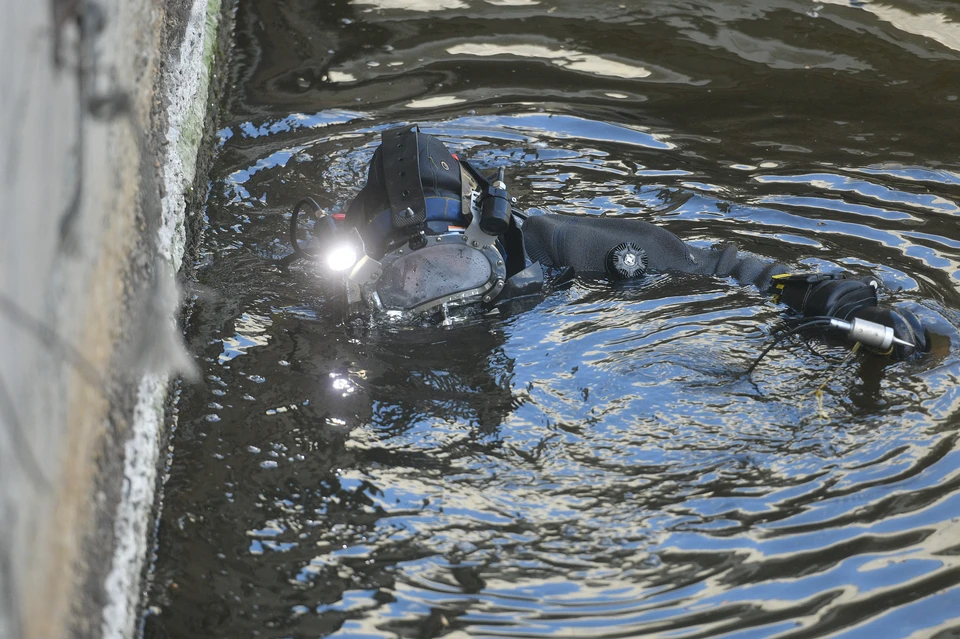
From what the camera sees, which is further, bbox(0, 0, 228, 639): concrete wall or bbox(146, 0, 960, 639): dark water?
bbox(146, 0, 960, 639): dark water

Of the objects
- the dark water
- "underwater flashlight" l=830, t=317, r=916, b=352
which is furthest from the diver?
the dark water


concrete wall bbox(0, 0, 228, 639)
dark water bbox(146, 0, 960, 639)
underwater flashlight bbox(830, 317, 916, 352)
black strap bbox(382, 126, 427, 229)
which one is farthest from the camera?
black strap bbox(382, 126, 427, 229)

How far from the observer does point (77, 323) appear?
2312mm

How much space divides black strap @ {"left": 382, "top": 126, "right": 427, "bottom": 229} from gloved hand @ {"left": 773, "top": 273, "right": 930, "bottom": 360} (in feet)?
4.62

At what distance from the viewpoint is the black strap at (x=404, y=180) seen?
3.41m

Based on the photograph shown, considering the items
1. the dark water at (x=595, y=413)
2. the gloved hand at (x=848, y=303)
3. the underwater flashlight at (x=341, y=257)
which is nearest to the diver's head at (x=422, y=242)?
the underwater flashlight at (x=341, y=257)

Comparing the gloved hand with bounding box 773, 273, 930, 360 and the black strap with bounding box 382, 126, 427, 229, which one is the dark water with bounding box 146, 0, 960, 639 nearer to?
the gloved hand with bounding box 773, 273, 930, 360

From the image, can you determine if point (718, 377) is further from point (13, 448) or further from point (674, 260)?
point (13, 448)

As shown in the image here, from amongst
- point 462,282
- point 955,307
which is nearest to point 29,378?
point 462,282

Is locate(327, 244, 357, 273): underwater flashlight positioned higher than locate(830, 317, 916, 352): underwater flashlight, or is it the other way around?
locate(327, 244, 357, 273): underwater flashlight

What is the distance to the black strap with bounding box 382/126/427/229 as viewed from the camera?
3412 mm

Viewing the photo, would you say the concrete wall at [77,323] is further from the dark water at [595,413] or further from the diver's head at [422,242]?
the diver's head at [422,242]

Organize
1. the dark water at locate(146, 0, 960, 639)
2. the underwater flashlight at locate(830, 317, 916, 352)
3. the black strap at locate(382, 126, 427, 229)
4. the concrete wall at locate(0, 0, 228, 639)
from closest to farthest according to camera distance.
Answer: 1. the concrete wall at locate(0, 0, 228, 639)
2. the dark water at locate(146, 0, 960, 639)
3. the underwater flashlight at locate(830, 317, 916, 352)
4. the black strap at locate(382, 126, 427, 229)

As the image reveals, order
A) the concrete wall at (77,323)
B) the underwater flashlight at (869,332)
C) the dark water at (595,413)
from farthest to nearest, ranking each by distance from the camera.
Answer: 1. the underwater flashlight at (869,332)
2. the dark water at (595,413)
3. the concrete wall at (77,323)
